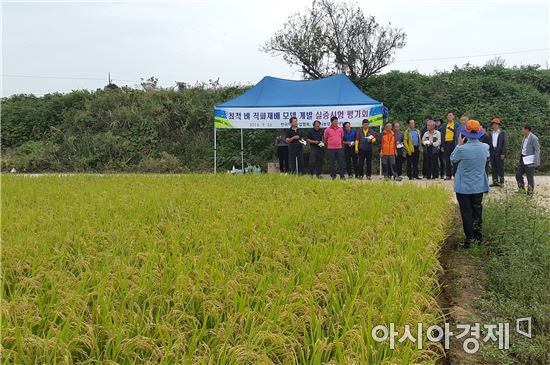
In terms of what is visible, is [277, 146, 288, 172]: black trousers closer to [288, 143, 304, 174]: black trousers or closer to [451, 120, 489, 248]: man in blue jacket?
[288, 143, 304, 174]: black trousers

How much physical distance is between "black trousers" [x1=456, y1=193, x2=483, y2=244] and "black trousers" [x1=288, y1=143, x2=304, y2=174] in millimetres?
6025

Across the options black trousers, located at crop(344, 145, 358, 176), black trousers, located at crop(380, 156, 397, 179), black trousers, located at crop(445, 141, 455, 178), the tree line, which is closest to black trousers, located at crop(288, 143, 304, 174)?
black trousers, located at crop(344, 145, 358, 176)

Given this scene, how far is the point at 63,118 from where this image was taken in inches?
701

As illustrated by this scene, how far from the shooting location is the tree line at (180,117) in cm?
1490

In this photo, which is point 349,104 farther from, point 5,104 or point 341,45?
point 5,104

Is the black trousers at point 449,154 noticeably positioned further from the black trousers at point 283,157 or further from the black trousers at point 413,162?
the black trousers at point 283,157

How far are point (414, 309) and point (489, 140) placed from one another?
762 centimetres

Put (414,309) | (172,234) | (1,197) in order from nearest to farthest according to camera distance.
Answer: (414,309), (172,234), (1,197)

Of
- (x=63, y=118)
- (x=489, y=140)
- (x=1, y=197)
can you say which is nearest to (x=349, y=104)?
(x=489, y=140)

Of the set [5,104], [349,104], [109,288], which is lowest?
[109,288]

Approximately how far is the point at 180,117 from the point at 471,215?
45.0 ft

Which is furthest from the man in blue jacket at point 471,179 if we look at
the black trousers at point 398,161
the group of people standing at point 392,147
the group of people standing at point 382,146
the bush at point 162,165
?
the bush at point 162,165

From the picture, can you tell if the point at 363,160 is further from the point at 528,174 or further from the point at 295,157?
the point at 528,174

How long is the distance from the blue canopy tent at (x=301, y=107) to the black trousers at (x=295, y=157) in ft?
2.82
